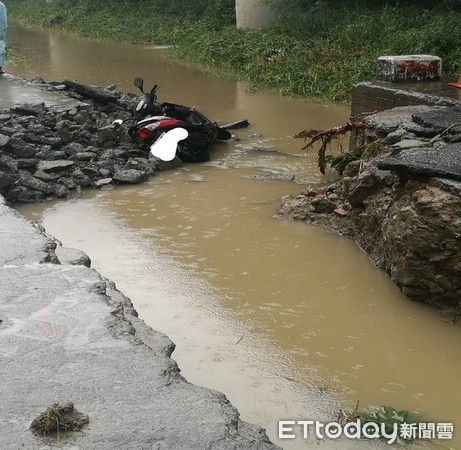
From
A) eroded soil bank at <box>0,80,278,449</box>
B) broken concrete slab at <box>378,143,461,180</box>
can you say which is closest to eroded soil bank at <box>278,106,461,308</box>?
broken concrete slab at <box>378,143,461,180</box>

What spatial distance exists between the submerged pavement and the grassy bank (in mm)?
8910

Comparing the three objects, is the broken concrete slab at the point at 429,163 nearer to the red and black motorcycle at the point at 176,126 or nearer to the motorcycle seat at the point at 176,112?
the red and black motorcycle at the point at 176,126

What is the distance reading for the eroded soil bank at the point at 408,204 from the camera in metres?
4.61

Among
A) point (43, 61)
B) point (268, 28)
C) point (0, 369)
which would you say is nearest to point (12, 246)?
point (0, 369)

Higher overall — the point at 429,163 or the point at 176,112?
the point at 429,163

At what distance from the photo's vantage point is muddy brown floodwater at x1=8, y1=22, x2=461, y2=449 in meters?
3.80

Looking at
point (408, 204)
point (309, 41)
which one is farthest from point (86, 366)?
point (309, 41)

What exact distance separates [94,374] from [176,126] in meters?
5.67

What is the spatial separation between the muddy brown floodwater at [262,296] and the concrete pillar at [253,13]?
1169 cm

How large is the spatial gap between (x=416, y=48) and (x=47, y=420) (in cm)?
1125

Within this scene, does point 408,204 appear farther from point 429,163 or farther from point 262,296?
point 262,296

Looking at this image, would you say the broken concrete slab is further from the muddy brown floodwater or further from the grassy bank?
the grassy bank

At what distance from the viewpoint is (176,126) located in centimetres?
848

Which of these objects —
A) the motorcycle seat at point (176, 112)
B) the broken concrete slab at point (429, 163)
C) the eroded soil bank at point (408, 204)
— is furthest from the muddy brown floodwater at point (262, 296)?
the broken concrete slab at point (429, 163)
